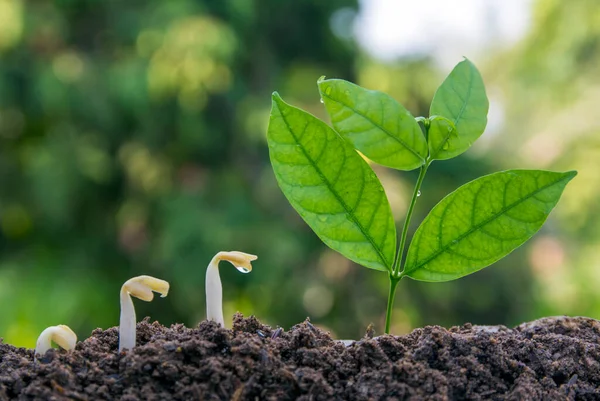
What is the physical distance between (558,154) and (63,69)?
3757 mm

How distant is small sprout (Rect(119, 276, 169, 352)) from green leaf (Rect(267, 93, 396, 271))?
14 centimetres

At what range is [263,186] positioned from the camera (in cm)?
372

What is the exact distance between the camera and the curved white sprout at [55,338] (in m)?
0.53

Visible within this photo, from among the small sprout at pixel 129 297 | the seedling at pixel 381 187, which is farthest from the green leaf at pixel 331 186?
the small sprout at pixel 129 297

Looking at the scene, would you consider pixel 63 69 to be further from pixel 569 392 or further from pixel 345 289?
pixel 569 392

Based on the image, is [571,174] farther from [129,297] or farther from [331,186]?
[129,297]

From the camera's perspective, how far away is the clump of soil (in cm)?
48

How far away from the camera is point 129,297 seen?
54cm

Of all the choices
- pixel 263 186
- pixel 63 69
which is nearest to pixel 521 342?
pixel 263 186

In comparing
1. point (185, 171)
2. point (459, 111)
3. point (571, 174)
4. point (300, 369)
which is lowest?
point (300, 369)

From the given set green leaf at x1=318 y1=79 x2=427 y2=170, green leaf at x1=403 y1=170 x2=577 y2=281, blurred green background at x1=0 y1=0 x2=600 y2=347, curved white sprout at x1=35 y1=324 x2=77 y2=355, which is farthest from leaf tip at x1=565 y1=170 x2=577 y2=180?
blurred green background at x1=0 y1=0 x2=600 y2=347

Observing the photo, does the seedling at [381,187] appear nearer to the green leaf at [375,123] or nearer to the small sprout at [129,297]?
the green leaf at [375,123]

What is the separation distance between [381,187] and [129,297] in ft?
0.75

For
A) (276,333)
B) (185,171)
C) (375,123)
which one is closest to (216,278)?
(276,333)
